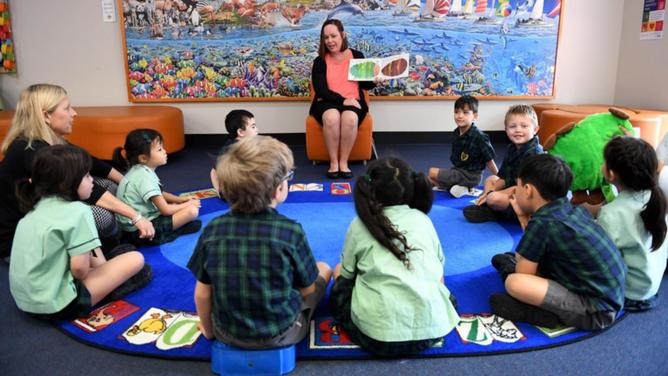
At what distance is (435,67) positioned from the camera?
214 inches

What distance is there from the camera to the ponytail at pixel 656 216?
194cm

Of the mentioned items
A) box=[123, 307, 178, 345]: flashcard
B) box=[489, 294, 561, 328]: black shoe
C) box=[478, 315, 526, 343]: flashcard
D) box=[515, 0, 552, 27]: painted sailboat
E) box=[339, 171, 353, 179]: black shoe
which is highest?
box=[515, 0, 552, 27]: painted sailboat

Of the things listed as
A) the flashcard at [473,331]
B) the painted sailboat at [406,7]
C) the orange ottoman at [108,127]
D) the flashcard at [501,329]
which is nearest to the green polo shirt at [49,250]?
the flashcard at [473,331]

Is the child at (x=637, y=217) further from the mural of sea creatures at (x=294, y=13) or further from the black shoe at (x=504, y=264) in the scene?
the mural of sea creatures at (x=294, y=13)

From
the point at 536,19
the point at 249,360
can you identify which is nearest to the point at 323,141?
the point at 536,19

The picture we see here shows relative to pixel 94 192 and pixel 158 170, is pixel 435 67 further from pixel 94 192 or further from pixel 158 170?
pixel 94 192

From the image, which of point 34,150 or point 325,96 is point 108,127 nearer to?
point 325,96

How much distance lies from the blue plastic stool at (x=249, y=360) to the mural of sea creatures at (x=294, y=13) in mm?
4202

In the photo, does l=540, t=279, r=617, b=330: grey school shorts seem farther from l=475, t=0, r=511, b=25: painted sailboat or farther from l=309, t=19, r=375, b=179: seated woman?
l=475, t=0, r=511, b=25: painted sailboat

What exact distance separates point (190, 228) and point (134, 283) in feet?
2.52

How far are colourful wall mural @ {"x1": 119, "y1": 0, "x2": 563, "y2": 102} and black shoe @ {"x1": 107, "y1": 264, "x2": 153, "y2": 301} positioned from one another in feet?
11.0

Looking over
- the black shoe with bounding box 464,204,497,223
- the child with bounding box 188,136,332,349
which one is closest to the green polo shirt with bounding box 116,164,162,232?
the child with bounding box 188,136,332,349

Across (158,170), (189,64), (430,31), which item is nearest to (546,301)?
(158,170)

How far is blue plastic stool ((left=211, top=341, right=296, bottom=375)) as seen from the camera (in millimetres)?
1727
